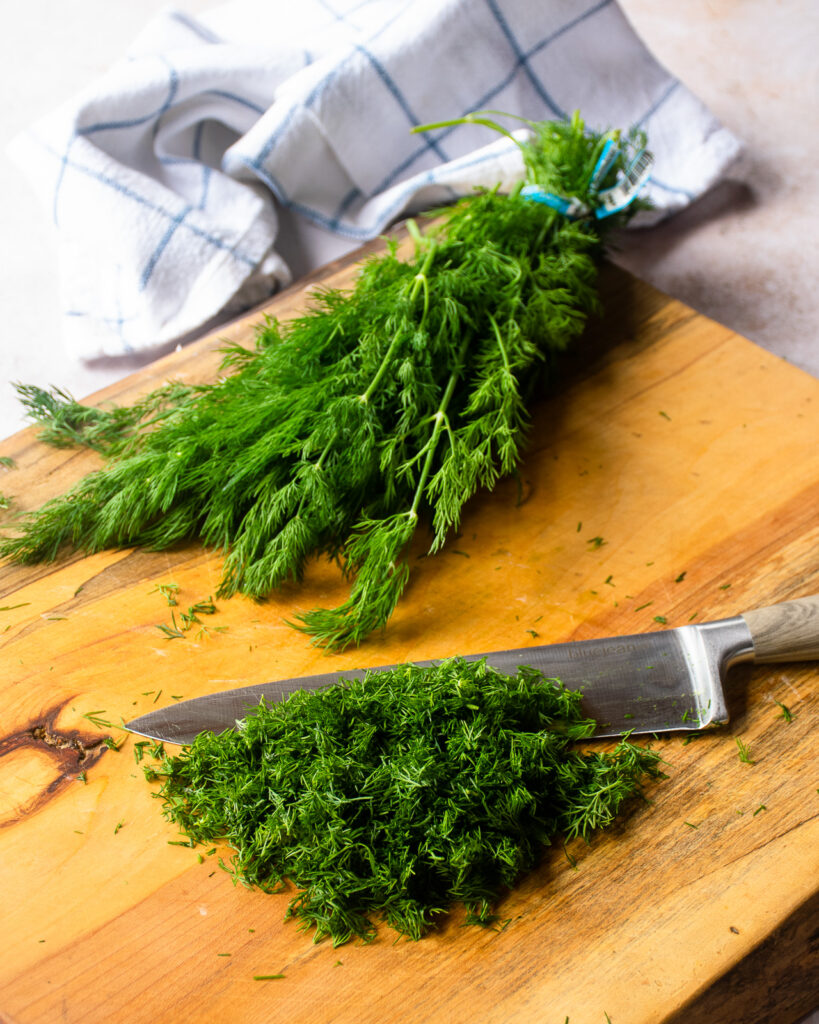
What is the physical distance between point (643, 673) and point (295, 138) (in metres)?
1.75

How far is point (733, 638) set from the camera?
162 cm

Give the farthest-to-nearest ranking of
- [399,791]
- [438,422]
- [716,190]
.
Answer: [716,190] < [438,422] < [399,791]

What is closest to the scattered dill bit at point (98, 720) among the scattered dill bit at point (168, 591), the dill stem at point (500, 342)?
the scattered dill bit at point (168, 591)

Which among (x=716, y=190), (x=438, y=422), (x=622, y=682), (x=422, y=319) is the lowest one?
(x=622, y=682)

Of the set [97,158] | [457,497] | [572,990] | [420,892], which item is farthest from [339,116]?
[572,990]

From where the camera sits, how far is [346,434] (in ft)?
6.00

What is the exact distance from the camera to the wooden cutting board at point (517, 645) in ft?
4.48

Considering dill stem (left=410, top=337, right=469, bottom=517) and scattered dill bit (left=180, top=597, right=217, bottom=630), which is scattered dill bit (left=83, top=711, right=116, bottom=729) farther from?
dill stem (left=410, top=337, right=469, bottom=517)

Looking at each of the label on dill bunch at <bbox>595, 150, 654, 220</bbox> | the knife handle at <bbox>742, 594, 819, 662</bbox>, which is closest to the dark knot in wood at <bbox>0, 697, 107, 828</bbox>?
the knife handle at <bbox>742, 594, 819, 662</bbox>

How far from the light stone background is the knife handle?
1045 mm

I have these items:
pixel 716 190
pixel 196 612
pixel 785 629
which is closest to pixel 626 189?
pixel 716 190

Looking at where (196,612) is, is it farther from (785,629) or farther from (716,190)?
(716,190)

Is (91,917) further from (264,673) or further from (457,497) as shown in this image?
(457,497)

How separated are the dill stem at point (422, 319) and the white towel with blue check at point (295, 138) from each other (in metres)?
0.62
